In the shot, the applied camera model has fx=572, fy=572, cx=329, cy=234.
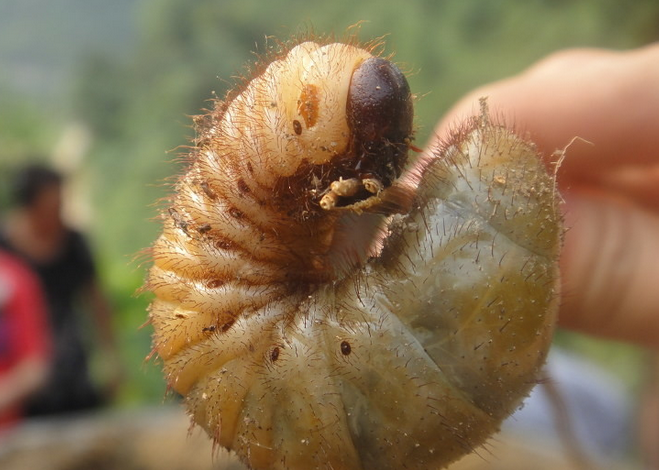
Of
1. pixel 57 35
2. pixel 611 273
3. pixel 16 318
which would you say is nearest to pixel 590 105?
pixel 611 273

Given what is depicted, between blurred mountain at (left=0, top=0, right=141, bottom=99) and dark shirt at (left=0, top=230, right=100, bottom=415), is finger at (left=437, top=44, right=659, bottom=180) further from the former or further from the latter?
blurred mountain at (left=0, top=0, right=141, bottom=99)

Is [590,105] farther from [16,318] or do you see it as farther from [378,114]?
[16,318]

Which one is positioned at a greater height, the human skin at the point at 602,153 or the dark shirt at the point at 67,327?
the human skin at the point at 602,153

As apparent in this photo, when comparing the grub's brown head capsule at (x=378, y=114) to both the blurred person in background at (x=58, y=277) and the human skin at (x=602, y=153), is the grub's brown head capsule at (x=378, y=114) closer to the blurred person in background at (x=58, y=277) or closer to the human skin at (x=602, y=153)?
the human skin at (x=602, y=153)

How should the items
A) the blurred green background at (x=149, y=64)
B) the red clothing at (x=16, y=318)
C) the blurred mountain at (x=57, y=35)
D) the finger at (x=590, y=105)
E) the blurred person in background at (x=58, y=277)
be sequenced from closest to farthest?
the finger at (x=590, y=105) < the red clothing at (x=16, y=318) < the blurred person in background at (x=58, y=277) < the blurred green background at (x=149, y=64) < the blurred mountain at (x=57, y=35)

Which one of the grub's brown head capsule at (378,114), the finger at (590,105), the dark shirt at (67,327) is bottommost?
the dark shirt at (67,327)

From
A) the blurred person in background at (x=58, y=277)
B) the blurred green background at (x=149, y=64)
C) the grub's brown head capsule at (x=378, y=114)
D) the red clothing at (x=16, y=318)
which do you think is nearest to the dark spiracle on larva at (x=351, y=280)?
the grub's brown head capsule at (x=378, y=114)
